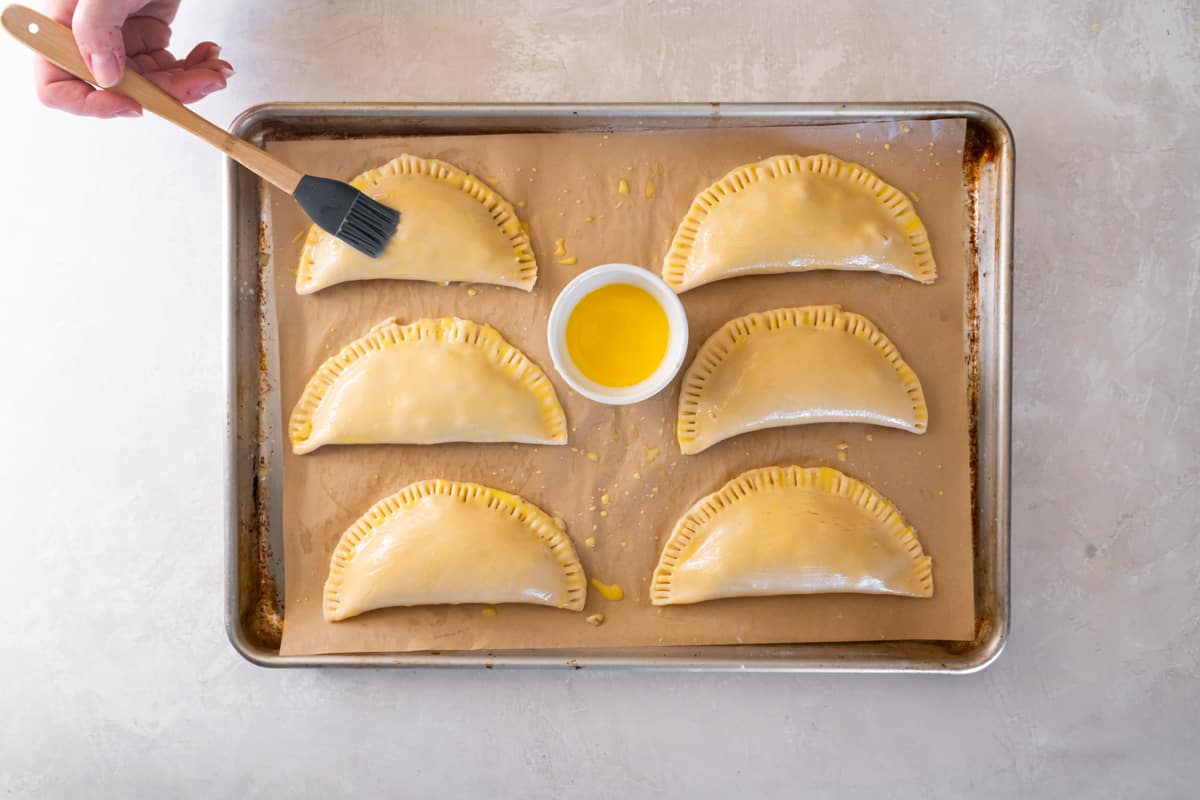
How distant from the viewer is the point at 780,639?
1750 mm

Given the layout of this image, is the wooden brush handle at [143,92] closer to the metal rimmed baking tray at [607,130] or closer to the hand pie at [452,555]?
the metal rimmed baking tray at [607,130]

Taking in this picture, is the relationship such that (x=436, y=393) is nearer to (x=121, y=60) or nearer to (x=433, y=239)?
(x=433, y=239)

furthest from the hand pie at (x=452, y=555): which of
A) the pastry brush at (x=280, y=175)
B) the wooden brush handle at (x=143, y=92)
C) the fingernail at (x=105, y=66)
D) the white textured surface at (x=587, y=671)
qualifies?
the fingernail at (x=105, y=66)

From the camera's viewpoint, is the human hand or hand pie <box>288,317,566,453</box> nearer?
A: the human hand

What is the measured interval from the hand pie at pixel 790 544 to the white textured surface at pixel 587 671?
10.4 inches

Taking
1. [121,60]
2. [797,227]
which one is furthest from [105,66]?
[797,227]

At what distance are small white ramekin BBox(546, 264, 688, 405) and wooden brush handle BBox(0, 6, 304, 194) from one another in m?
0.60

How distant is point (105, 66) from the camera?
1533 millimetres

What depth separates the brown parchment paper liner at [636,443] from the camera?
1752mm

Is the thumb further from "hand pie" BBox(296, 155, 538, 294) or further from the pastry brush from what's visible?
"hand pie" BBox(296, 155, 538, 294)

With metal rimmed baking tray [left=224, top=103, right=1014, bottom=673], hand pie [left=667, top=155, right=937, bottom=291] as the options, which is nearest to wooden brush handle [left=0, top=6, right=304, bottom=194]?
metal rimmed baking tray [left=224, top=103, right=1014, bottom=673]

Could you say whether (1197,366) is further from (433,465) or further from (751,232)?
(433,465)

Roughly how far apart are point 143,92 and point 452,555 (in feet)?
3.62

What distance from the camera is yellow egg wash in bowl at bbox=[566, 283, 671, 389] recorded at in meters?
1.66
